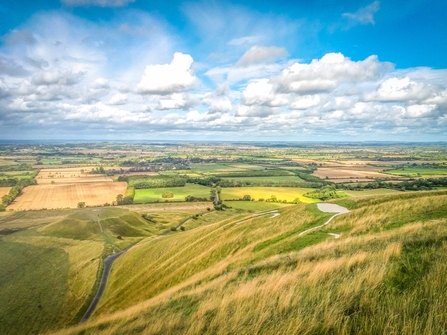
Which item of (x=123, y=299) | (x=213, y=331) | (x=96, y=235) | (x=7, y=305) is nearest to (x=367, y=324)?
(x=213, y=331)

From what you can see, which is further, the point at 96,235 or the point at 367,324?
the point at 96,235

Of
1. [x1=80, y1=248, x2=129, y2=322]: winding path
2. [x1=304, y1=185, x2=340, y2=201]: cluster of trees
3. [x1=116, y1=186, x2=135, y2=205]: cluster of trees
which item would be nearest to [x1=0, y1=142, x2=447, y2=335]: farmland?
[x1=304, y1=185, x2=340, y2=201]: cluster of trees

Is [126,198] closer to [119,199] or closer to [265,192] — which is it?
[119,199]

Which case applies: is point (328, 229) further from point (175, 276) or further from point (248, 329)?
point (248, 329)

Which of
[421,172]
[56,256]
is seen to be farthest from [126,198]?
[421,172]

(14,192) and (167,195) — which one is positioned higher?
(14,192)

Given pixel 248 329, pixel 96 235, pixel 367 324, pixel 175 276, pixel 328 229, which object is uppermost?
pixel 367 324

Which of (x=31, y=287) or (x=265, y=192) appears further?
(x=265, y=192)
